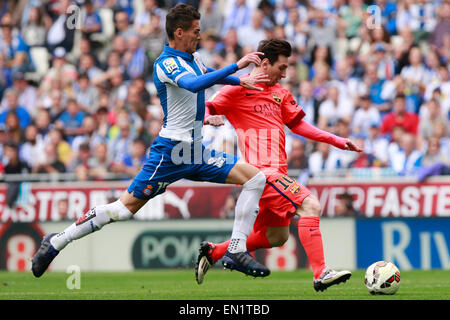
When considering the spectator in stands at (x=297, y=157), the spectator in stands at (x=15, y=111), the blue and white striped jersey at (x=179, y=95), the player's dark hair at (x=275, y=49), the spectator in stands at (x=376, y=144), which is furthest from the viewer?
the spectator in stands at (x=15, y=111)

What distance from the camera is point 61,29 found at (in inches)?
789

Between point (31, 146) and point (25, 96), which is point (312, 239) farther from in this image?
point (25, 96)

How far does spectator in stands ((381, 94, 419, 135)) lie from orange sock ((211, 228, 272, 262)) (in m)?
6.77

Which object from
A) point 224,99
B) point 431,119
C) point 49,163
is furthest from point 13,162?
point 224,99

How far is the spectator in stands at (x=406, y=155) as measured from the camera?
14.9 m

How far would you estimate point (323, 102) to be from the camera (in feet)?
54.9

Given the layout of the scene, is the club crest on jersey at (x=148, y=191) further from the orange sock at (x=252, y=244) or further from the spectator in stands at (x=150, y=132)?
the spectator in stands at (x=150, y=132)

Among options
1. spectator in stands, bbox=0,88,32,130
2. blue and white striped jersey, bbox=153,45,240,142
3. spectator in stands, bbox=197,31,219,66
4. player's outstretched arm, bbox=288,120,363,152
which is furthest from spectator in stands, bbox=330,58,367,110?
blue and white striped jersey, bbox=153,45,240,142

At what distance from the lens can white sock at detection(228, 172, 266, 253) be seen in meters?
8.85

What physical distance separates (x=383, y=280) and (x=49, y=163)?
8.94 meters

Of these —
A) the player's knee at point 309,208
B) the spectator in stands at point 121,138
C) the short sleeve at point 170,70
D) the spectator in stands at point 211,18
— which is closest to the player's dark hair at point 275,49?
the short sleeve at point 170,70

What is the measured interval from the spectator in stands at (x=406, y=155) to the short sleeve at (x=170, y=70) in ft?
23.3

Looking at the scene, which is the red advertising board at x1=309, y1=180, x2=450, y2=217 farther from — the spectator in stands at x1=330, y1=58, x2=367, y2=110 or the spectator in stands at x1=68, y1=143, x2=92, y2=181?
the spectator in stands at x1=68, y1=143, x2=92, y2=181

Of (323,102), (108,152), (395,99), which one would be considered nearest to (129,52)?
(108,152)
